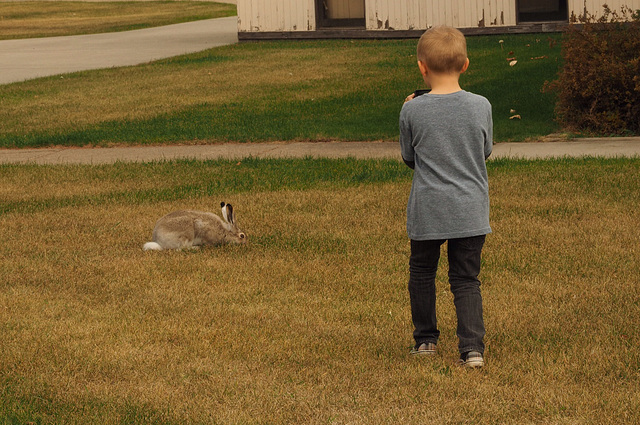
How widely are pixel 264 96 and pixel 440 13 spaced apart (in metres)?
9.19

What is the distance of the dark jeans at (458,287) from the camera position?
454 centimetres

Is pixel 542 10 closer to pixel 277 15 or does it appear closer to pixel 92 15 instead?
pixel 277 15

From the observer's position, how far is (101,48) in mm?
27562

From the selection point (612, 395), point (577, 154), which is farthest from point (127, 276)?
point (577, 154)

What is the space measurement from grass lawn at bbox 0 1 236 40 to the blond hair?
106ft

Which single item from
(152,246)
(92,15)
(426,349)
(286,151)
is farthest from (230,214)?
(92,15)

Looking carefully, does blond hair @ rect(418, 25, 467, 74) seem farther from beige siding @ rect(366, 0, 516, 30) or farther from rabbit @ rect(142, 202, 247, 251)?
beige siding @ rect(366, 0, 516, 30)

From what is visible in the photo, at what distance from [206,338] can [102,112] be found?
1091cm

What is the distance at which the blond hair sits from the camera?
14.4 ft

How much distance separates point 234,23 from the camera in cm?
3744

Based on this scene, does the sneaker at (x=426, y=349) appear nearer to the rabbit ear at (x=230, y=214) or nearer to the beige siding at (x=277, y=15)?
the rabbit ear at (x=230, y=214)

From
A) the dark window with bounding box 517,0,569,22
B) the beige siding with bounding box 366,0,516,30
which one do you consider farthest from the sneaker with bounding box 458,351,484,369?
the dark window with bounding box 517,0,569,22

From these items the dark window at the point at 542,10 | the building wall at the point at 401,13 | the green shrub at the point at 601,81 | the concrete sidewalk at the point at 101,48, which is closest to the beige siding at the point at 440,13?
the building wall at the point at 401,13

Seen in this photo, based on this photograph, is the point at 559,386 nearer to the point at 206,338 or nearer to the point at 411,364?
the point at 411,364
